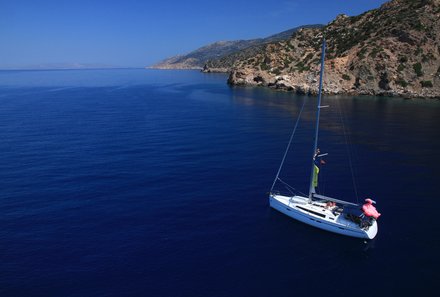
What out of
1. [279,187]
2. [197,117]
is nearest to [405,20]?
[197,117]

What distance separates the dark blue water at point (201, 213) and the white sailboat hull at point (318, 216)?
2.72 feet

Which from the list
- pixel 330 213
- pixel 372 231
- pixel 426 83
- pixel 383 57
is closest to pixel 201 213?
pixel 330 213

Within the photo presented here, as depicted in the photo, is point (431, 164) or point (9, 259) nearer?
point (9, 259)

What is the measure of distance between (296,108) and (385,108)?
27.0 metres

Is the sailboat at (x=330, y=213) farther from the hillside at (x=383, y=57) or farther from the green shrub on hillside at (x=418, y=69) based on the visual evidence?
the green shrub on hillside at (x=418, y=69)

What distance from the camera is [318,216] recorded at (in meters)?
35.4

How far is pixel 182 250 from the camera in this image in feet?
103

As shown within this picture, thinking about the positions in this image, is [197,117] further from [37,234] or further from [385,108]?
[37,234]

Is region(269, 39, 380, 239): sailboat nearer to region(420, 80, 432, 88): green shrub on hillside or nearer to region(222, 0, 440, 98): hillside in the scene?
region(222, 0, 440, 98): hillside

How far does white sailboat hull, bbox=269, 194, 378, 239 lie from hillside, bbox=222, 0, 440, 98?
115399 millimetres

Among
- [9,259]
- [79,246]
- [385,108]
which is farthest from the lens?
[385,108]

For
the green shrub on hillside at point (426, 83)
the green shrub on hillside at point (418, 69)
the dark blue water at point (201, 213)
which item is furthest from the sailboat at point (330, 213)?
the green shrub on hillside at point (418, 69)

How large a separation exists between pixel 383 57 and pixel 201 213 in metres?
135

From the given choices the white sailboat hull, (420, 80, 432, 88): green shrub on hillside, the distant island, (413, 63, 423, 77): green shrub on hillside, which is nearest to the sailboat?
the white sailboat hull
